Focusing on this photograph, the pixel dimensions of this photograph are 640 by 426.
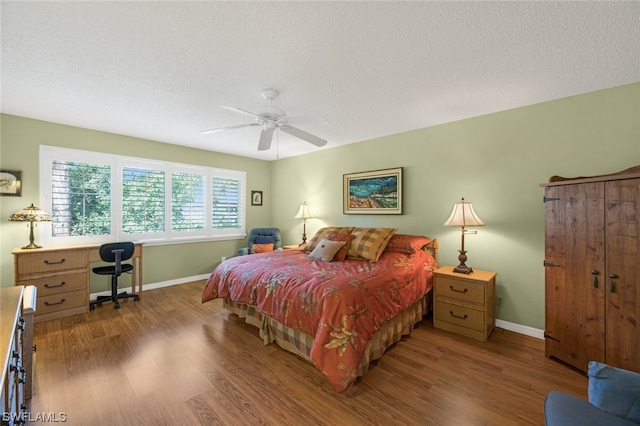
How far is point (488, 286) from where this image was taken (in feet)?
8.52

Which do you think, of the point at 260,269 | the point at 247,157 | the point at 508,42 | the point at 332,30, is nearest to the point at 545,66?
the point at 508,42

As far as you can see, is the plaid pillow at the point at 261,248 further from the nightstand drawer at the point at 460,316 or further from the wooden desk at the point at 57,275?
the nightstand drawer at the point at 460,316

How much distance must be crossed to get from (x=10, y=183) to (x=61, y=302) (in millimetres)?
1564

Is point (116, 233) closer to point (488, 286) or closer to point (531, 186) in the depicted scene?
point (488, 286)

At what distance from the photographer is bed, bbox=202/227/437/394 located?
1.91m

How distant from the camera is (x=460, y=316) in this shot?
2721mm

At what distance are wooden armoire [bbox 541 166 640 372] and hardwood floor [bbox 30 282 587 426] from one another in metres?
0.30

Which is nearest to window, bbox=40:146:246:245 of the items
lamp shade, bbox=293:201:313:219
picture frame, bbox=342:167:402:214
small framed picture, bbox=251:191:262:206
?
small framed picture, bbox=251:191:262:206

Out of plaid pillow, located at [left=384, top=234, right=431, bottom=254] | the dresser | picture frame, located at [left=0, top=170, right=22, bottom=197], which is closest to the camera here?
the dresser

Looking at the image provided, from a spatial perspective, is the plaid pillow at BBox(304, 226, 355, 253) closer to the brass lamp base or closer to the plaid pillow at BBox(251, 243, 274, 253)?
the plaid pillow at BBox(251, 243, 274, 253)

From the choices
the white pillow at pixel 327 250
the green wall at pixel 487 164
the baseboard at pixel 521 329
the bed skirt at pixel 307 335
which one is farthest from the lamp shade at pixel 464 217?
the white pillow at pixel 327 250

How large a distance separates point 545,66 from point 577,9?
25.5 inches

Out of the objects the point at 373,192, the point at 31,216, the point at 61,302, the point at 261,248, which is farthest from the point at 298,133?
the point at 61,302

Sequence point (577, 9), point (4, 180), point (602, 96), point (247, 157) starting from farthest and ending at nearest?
point (247, 157), point (4, 180), point (602, 96), point (577, 9)
